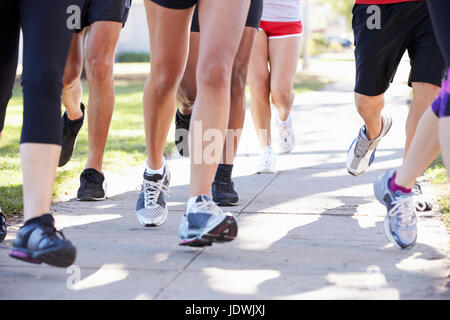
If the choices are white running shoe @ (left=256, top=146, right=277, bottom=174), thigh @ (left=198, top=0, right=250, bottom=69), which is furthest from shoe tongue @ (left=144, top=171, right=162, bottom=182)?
white running shoe @ (left=256, top=146, right=277, bottom=174)

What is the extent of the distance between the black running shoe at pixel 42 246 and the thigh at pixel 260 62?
3.56 metres

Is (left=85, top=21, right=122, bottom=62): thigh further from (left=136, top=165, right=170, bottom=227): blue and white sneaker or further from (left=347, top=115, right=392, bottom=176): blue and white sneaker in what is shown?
(left=347, top=115, right=392, bottom=176): blue and white sneaker

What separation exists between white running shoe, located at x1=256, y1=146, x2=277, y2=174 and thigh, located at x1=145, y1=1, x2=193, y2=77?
2388mm

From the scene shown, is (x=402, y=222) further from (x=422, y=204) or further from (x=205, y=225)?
(x=422, y=204)

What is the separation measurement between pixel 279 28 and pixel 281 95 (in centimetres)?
56

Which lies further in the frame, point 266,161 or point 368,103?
point 266,161

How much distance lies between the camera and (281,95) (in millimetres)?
6426

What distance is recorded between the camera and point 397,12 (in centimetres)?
457

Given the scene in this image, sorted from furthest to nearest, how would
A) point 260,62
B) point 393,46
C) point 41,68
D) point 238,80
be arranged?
1. point 260,62
2. point 238,80
3. point 393,46
4. point 41,68

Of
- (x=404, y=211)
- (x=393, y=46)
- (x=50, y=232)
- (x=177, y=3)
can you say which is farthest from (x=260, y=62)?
(x=50, y=232)

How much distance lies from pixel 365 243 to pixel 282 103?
276 cm

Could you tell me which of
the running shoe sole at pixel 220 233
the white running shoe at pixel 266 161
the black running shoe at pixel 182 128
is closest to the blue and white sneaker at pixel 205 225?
the running shoe sole at pixel 220 233
